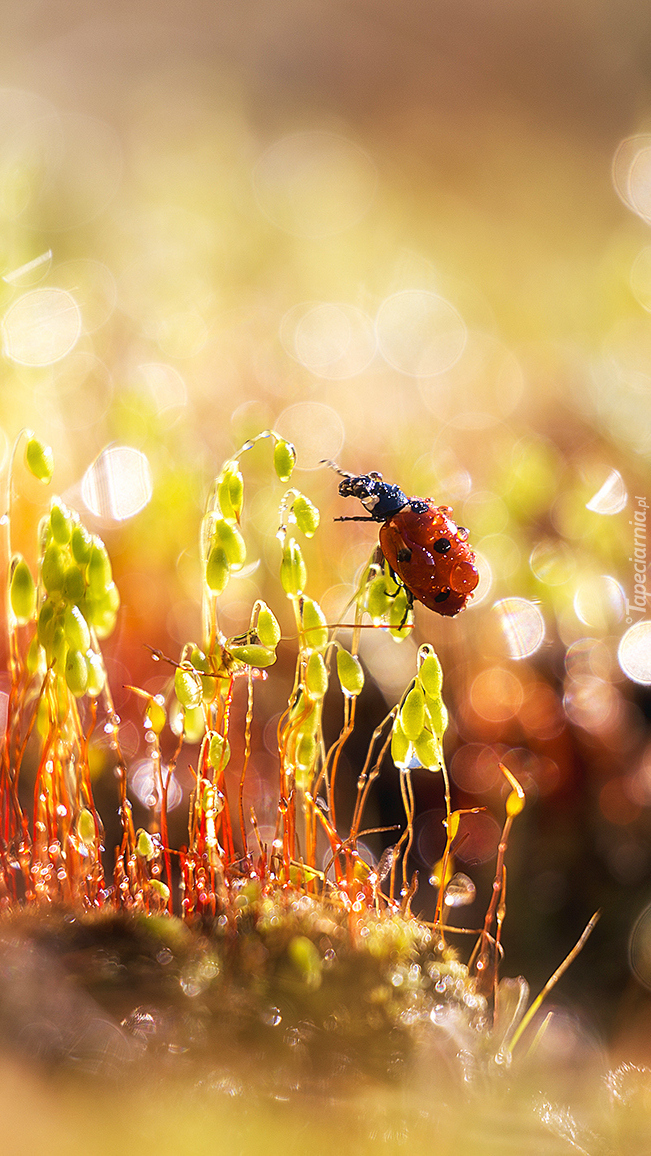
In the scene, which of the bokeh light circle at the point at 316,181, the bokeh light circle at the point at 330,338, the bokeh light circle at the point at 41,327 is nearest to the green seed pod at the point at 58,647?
the bokeh light circle at the point at 41,327

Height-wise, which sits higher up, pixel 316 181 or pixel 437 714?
pixel 316 181

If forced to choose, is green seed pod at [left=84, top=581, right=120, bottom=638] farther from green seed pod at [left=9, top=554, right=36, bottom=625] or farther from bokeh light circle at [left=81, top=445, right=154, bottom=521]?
bokeh light circle at [left=81, top=445, right=154, bottom=521]

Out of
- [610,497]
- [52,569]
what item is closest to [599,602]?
[610,497]

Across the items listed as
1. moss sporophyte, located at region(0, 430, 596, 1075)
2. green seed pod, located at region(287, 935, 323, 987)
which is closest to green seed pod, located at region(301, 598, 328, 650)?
moss sporophyte, located at region(0, 430, 596, 1075)

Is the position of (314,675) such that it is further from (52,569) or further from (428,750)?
(52,569)

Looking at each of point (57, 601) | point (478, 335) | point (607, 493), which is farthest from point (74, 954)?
point (478, 335)

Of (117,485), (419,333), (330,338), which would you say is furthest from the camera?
(419,333)

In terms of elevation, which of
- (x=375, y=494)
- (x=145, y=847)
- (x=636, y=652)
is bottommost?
(x=636, y=652)

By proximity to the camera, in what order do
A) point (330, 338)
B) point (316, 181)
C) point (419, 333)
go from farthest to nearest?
point (316, 181), point (419, 333), point (330, 338)
